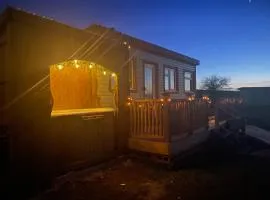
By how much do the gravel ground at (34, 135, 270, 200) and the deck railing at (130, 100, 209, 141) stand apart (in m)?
0.93

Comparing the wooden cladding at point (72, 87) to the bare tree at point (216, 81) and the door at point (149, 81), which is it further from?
the bare tree at point (216, 81)

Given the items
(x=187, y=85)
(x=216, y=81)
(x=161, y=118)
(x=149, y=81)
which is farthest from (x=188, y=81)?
(x=216, y=81)

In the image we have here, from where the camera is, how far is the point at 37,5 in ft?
57.5

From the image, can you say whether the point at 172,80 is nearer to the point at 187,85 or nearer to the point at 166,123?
the point at 187,85

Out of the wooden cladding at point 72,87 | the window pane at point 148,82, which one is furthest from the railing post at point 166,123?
the window pane at point 148,82

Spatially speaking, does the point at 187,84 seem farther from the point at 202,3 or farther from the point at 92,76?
the point at 92,76

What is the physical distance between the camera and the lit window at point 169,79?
1696 cm

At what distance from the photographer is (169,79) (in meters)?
17.5

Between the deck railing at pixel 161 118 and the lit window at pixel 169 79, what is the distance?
645 centimetres

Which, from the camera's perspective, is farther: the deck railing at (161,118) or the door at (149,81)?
the door at (149,81)

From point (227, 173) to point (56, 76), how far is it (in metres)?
7.93

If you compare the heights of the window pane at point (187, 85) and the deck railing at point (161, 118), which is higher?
the window pane at point (187, 85)

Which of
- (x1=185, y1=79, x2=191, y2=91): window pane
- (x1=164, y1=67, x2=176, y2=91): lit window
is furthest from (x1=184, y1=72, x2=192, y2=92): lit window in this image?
(x1=164, y1=67, x2=176, y2=91): lit window

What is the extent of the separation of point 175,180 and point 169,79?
10902 mm
